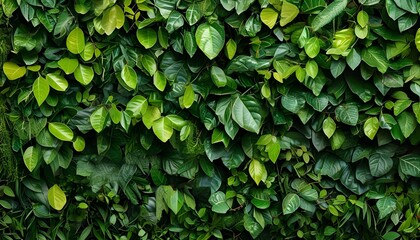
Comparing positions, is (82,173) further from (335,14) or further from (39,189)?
(335,14)

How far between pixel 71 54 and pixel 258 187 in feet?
3.02

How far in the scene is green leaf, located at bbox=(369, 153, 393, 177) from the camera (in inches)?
92.4

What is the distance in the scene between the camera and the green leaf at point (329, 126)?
2.28m

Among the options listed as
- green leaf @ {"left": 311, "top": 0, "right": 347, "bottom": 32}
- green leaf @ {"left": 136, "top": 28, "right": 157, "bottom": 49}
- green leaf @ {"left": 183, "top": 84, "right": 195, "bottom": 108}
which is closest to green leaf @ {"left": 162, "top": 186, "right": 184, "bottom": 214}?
green leaf @ {"left": 183, "top": 84, "right": 195, "bottom": 108}

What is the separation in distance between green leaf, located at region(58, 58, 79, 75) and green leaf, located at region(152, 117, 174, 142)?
→ 37 cm

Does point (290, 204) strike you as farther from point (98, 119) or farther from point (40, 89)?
point (40, 89)

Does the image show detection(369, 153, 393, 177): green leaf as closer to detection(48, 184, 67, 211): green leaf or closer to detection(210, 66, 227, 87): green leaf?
detection(210, 66, 227, 87): green leaf

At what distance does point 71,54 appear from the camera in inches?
86.7

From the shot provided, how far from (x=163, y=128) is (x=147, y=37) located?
0.35m

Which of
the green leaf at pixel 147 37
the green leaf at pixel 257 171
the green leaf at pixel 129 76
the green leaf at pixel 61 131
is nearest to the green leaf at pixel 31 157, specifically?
the green leaf at pixel 61 131

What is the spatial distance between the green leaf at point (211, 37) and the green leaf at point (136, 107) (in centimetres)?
31

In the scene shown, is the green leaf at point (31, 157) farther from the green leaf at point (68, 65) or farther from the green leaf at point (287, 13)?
the green leaf at point (287, 13)

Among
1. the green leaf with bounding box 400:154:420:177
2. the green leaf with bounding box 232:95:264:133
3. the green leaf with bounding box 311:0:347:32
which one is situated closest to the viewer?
the green leaf with bounding box 311:0:347:32

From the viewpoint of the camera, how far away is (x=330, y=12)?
212cm
